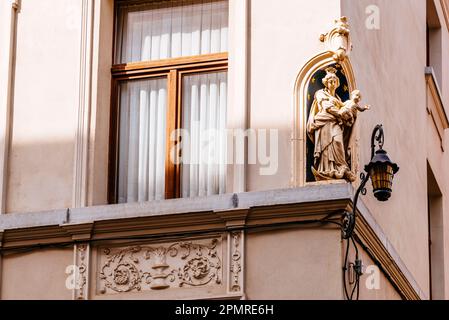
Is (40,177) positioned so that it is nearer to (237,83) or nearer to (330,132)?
(237,83)

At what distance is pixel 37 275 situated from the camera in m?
21.8

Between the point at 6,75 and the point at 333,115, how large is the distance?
4.92 metres

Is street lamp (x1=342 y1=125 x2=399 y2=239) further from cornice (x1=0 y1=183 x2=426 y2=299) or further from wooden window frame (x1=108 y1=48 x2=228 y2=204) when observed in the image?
wooden window frame (x1=108 y1=48 x2=228 y2=204)

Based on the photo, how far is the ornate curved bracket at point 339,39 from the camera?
21.3 metres

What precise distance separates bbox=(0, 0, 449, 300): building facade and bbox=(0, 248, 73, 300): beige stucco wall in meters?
0.02

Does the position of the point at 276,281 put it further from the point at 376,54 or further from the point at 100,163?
the point at 376,54

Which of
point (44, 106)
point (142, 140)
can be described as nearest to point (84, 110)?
point (44, 106)

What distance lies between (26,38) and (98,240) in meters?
3.42

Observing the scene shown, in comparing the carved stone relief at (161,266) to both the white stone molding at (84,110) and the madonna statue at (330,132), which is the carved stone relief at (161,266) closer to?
the white stone molding at (84,110)

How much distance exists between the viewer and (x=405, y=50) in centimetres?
2752

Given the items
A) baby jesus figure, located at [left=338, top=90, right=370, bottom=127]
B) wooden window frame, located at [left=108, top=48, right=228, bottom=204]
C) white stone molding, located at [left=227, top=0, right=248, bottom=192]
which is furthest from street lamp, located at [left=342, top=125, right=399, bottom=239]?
wooden window frame, located at [left=108, top=48, right=228, bottom=204]

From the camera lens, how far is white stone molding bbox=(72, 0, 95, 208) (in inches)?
868
